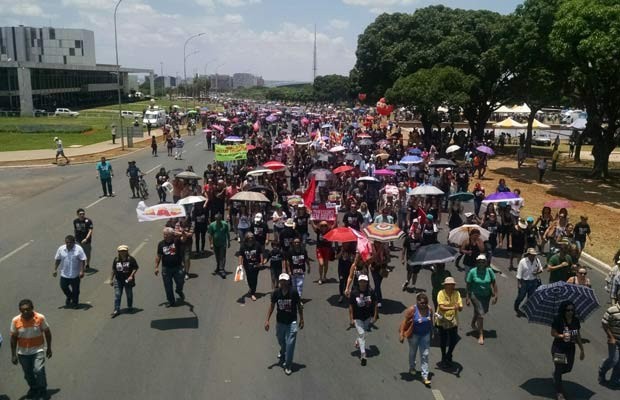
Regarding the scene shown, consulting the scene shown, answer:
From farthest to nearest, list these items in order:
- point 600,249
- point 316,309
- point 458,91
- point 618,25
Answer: point 458,91, point 618,25, point 600,249, point 316,309

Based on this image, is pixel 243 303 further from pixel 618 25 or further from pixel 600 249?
pixel 618 25

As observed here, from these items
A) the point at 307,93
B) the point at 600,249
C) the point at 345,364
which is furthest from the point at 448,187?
the point at 307,93

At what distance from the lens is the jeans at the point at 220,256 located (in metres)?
13.9

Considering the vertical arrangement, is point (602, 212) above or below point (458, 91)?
below

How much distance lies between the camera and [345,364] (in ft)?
30.7

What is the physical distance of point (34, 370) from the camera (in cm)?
812

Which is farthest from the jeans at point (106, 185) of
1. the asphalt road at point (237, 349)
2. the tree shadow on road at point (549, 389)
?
the tree shadow on road at point (549, 389)

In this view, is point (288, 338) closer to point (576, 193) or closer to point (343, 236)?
point (343, 236)

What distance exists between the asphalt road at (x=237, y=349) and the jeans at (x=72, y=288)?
240mm

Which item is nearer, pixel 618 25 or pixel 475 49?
pixel 618 25

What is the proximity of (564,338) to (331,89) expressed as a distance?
Result: 159 meters

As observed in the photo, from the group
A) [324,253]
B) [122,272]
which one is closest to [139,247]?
[122,272]

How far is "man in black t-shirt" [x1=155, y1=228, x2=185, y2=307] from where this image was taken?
1148 centimetres

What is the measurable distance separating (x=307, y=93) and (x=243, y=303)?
546ft
